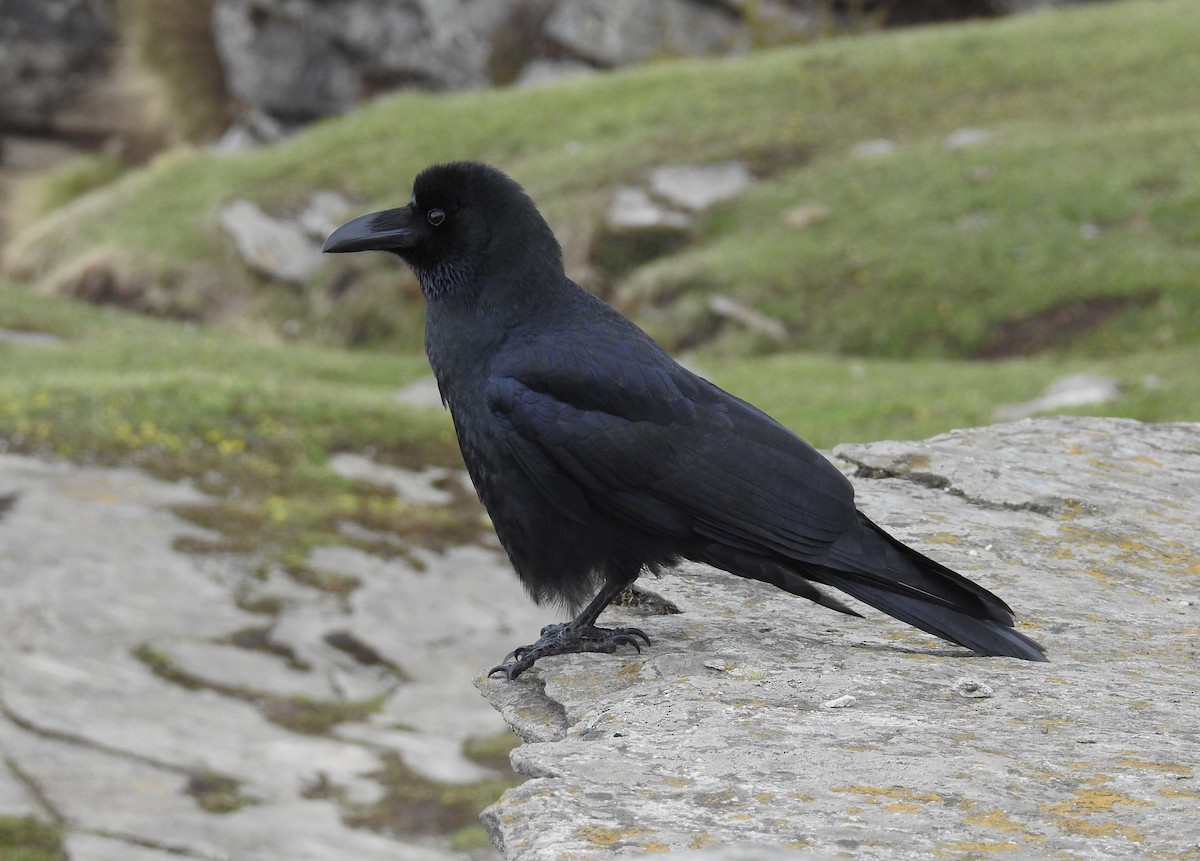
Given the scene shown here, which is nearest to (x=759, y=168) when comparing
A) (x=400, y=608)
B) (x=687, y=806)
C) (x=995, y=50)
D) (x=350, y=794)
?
(x=995, y=50)

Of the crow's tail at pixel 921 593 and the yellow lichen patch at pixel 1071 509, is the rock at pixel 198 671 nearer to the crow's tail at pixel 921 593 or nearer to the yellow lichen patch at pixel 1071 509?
the yellow lichen patch at pixel 1071 509

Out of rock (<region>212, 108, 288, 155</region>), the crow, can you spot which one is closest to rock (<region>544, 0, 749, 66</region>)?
rock (<region>212, 108, 288, 155</region>)

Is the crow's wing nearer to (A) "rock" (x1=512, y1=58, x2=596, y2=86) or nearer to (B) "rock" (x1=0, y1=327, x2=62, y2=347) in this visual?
(B) "rock" (x1=0, y1=327, x2=62, y2=347)

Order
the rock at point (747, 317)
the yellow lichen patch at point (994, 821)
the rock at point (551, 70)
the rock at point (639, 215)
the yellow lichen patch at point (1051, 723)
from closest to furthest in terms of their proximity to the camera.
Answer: the yellow lichen patch at point (994, 821) → the yellow lichen patch at point (1051, 723) → the rock at point (747, 317) → the rock at point (639, 215) → the rock at point (551, 70)

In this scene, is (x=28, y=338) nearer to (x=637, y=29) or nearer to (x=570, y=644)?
(x=570, y=644)

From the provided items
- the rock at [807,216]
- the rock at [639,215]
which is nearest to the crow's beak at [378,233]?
the rock at [807,216]

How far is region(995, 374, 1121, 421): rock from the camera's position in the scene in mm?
11461

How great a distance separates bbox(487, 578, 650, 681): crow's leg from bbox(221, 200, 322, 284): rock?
17345 millimetres

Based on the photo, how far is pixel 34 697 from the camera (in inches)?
279

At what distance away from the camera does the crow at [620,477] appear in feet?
12.0

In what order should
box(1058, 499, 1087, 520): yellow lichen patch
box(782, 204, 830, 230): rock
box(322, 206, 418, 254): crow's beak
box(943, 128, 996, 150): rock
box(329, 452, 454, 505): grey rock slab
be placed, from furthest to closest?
box(943, 128, 996, 150): rock
box(782, 204, 830, 230): rock
box(329, 452, 454, 505): grey rock slab
box(1058, 499, 1087, 520): yellow lichen patch
box(322, 206, 418, 254): crow's beak

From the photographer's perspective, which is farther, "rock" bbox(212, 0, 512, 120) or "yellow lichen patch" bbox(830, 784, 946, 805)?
"rock" bbox(212, 0, 512, 120)

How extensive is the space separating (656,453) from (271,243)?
1841 cm

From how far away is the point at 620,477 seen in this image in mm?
3787
